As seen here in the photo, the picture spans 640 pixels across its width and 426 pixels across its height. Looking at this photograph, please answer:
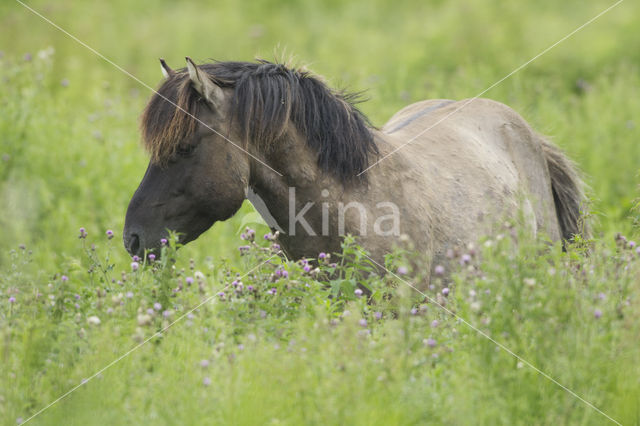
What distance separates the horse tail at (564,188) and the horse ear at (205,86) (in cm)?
332

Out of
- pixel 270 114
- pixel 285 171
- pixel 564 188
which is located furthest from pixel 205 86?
pixel 564 188

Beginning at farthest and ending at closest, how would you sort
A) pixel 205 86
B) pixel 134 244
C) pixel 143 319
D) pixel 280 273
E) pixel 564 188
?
pixel 564 188 → pixel 134 244 → pixel 205 86 → pixel 280 273 → pixel 143 319

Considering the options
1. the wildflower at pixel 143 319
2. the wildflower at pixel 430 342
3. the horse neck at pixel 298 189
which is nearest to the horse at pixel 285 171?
the horse neck at pixel 298 189

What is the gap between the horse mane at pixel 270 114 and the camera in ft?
13.8

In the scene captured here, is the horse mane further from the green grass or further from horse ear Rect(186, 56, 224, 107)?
the green grass

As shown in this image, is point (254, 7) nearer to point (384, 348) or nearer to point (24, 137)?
point (24, 137)

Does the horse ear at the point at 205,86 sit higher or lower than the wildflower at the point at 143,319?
higher

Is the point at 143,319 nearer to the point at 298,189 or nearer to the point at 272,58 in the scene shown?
the point at 298,189

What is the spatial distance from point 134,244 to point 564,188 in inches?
148

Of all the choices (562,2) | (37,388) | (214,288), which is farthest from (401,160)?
(562,2)

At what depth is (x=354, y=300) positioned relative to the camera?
393 cm

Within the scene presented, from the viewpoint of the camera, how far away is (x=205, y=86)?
414 cm

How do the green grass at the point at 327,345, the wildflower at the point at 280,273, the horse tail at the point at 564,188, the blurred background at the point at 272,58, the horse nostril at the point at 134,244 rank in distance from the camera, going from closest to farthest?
the green grass at the point at 327,345
the wildflower at the point at 280,273
the horse nostril at the point at 134,244
the horse tail at the point at 564,188
the blurred background at the point at 272,58

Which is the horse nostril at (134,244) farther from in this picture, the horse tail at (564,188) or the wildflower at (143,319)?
the horse tail at (564,188)
